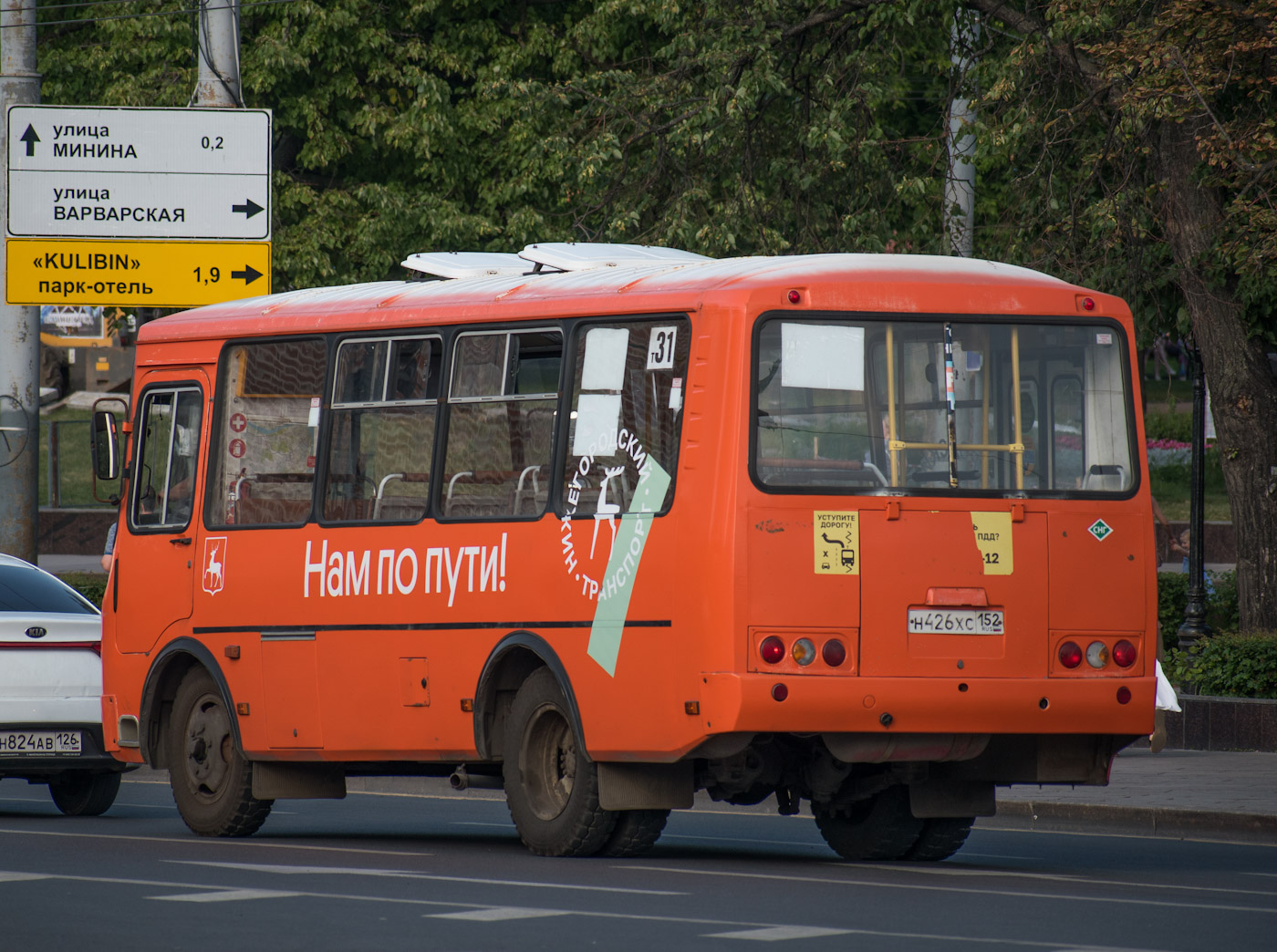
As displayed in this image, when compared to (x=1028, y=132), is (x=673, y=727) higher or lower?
lower

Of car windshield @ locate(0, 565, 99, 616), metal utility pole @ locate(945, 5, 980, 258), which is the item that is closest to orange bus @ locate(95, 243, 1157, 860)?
car windshield @ locate(0, 565, 99, 616)

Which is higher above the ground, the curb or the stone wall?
the stone wall

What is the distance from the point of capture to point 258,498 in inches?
526

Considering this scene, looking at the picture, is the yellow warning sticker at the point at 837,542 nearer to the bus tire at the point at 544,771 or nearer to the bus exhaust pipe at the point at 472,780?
the bus tire at the point at 544,771

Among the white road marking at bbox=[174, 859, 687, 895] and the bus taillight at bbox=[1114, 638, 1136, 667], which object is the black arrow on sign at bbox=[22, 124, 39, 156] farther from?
the bus taillight at bbox=[1114, 638, 1136, 667]

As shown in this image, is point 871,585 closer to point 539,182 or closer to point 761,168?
point 761,168

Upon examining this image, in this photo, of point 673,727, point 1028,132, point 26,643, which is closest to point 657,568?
point 673,727

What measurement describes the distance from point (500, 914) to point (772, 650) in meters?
2.10

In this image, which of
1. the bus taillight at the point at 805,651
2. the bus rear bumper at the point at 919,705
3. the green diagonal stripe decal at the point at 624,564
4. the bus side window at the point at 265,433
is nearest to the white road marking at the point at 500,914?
the bus rear bumper at the point at 919,705

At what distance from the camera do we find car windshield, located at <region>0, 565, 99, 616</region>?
591 inches

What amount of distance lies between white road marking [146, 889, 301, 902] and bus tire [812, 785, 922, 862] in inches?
125

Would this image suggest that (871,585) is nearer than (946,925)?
No

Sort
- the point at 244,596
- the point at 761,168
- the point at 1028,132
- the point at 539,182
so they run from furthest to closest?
1. the point at 539,182
2. the point at 761,168
3. the point at 1028,132
4. the point at 244,596

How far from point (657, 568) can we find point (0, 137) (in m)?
11.2
